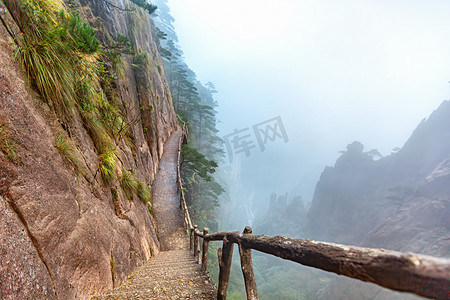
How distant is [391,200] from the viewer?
33938mm

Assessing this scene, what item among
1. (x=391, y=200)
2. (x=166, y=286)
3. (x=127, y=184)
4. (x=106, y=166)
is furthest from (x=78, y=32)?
(x=391, y=200)

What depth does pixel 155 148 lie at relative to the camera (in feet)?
37.6

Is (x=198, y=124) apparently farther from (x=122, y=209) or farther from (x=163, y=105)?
(x=122, y=209)

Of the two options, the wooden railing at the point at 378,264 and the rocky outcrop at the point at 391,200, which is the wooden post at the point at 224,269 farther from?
the rocky outcrop at the point at 391,200

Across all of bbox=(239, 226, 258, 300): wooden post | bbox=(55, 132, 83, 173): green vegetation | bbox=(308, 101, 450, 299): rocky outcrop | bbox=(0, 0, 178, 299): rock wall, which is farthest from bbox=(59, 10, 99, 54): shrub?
bbox=(308, 101, 450, 299): rocky outcrop

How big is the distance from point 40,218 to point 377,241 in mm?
37699

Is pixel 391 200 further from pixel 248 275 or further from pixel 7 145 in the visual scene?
pixel 7 145

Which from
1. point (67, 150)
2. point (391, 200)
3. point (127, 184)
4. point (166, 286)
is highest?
point (67, 150)

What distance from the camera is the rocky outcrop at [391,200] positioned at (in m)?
23.3

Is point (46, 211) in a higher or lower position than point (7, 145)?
lower

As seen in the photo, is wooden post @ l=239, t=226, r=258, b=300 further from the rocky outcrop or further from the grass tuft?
the rocky outcrop

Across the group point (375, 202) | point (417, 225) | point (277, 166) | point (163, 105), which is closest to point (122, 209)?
point (163, 105)

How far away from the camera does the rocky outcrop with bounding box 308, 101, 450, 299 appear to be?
2331 cm

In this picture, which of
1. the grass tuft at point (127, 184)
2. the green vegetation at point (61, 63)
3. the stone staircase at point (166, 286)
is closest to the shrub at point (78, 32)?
the green vegetation at point (61, 63)
